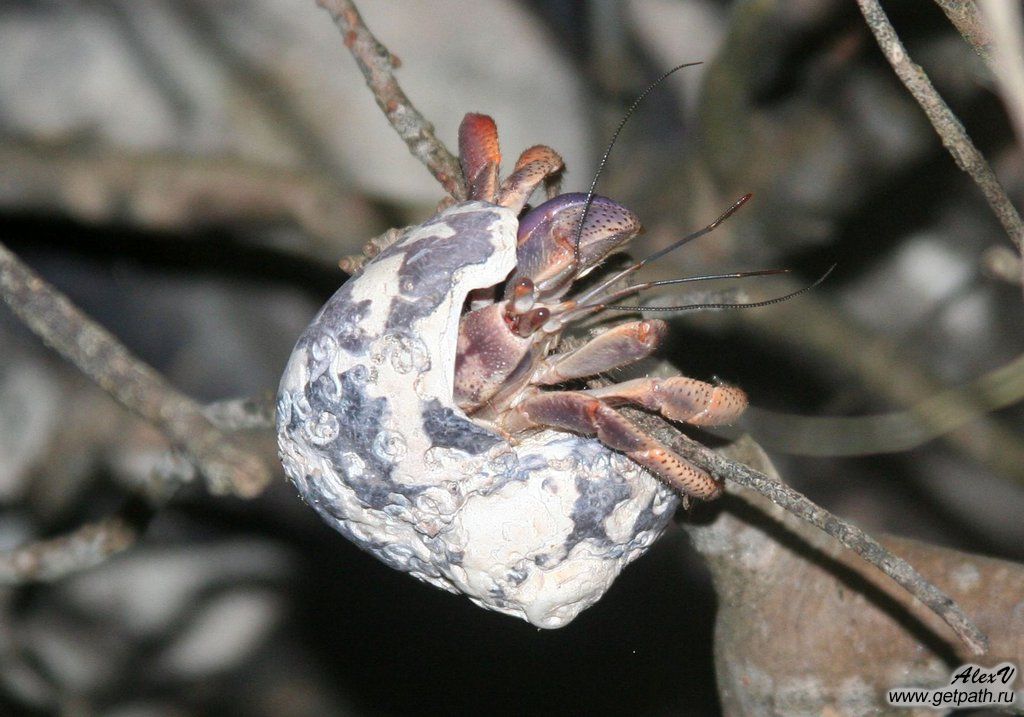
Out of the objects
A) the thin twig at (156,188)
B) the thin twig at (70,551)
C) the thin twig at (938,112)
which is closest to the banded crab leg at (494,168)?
the thin twig at (938,112)

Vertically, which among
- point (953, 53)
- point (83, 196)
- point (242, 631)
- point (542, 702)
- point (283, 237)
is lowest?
point (542, 702)

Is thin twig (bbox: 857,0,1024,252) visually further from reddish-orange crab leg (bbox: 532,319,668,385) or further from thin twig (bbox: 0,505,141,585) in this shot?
thin twig (bbox: 0,505,141,585)

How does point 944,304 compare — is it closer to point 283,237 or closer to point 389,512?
point 283,237

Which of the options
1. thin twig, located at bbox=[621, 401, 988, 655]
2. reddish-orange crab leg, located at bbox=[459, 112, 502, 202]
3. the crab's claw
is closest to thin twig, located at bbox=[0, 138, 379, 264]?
reddish-orange crab leg, located at bbox=[459, 112, 502, 202]

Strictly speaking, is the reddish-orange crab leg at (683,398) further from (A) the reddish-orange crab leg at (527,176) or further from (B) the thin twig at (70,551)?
(B) the thin twig at (70,551)

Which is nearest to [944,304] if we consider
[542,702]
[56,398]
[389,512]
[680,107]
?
[680,107]

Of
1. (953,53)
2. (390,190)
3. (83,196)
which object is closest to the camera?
(953,53)

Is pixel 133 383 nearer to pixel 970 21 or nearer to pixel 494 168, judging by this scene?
pixel 494 168
